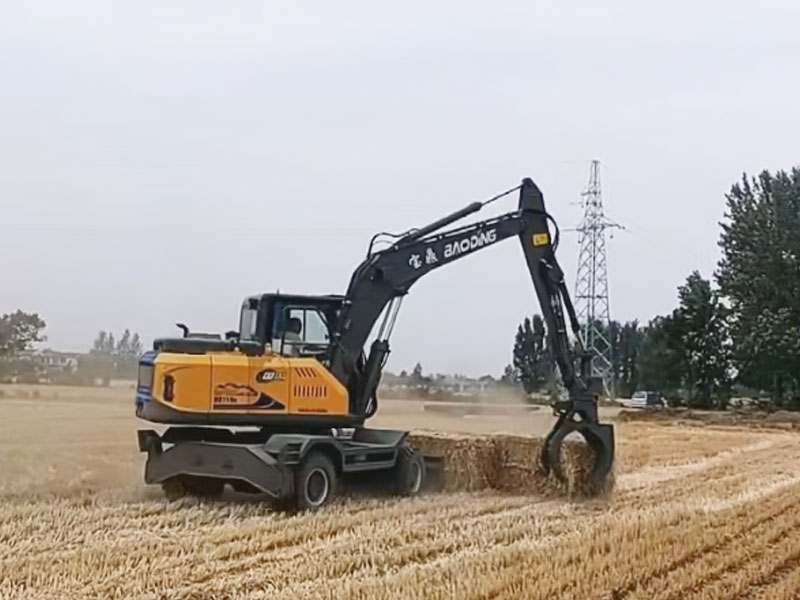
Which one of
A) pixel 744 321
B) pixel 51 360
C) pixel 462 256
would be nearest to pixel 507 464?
pixel 462 256

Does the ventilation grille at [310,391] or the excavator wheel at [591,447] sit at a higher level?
the ventilation grille at [310,391]

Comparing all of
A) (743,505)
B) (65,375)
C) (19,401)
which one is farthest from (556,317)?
(19,401)

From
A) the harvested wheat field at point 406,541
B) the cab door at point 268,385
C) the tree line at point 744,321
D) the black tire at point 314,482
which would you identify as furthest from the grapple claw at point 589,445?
the tree line at point 744,321

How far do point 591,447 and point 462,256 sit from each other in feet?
9.28

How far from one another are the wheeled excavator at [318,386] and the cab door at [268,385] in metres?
0.01

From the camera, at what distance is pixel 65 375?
24.7m

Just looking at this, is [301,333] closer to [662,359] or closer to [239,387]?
[239,387]

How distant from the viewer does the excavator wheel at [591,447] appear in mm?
13070

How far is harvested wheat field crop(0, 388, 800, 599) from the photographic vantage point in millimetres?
7496

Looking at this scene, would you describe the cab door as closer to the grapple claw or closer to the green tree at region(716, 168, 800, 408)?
the grapple claw

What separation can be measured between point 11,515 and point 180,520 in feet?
5.11

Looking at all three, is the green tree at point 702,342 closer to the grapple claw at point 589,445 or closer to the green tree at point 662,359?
the green tree at point 662,359

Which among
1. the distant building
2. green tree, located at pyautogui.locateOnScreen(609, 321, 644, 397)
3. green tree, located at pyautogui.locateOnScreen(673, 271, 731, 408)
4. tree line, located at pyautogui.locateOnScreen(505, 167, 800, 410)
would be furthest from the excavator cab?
green tree, located at pyautogui.locateOnScreen(609, 321, 644, 397)

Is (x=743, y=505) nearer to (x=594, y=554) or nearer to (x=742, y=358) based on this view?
(x=594, y=554)
